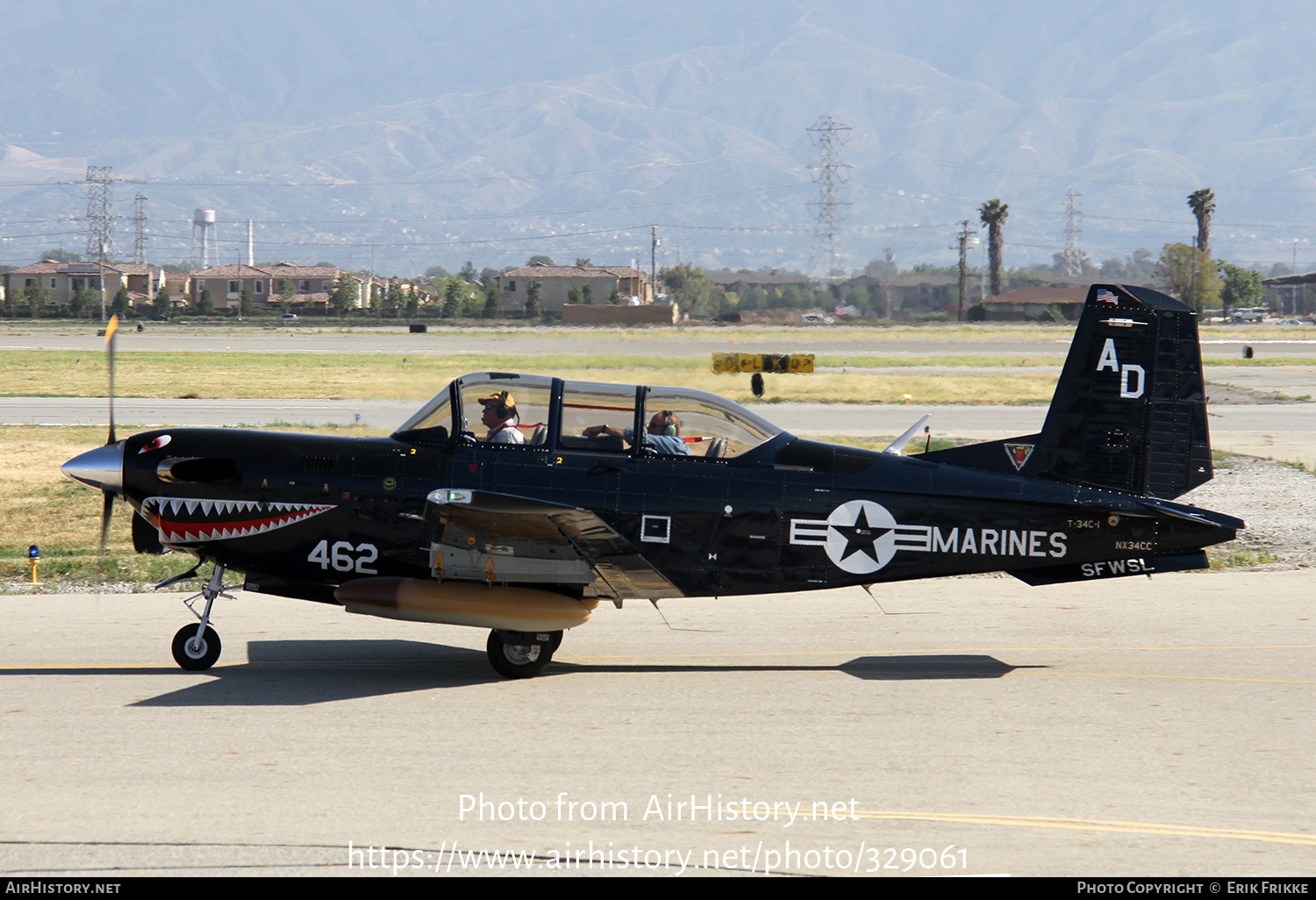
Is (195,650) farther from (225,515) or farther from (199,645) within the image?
(225,515)

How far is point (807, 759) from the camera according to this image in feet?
22.7

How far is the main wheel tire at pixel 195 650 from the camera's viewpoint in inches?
350

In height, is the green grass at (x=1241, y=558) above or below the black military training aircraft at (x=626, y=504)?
below

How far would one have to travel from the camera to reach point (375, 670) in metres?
9.09

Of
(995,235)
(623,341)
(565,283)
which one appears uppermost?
(995,235)

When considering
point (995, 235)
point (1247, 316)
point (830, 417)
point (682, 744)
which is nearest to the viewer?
point (682, 744)

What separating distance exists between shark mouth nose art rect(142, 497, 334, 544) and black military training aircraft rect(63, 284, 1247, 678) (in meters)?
0.01

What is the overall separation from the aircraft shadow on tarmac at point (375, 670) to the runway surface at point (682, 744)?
40 millimetres

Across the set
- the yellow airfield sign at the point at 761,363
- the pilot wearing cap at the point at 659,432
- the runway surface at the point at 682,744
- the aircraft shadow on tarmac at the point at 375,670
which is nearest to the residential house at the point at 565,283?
the yellow airfield sign at the point at 761,363

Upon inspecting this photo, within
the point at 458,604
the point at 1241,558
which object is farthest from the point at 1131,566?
the point at 1241,558

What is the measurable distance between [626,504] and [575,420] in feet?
2.62

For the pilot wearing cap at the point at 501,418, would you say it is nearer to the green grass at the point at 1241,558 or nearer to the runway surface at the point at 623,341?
the green grass at the point at 1241,558

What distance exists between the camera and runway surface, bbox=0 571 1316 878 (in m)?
5.68
